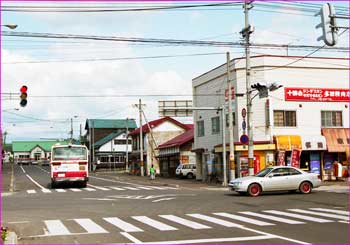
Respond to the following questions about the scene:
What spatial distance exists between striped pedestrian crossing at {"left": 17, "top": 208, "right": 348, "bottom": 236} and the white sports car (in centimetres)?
727

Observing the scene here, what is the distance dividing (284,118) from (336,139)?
13.8 feet

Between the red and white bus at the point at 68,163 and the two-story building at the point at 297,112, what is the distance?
10307 mm

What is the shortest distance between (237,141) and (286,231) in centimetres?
2492

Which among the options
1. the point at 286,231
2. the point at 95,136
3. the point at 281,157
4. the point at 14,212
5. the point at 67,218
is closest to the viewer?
the point at 286,231

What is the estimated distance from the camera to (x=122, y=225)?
13.8 meters

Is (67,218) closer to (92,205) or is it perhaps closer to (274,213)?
(92,205)

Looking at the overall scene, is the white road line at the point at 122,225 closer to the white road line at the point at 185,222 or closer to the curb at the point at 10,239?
the white road line at the point at 185,222

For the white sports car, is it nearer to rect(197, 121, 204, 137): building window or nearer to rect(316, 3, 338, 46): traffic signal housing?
rect(316, 3, 338, 46): traffic signal housing

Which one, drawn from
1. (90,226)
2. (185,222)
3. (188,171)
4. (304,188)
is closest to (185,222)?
(185,222)

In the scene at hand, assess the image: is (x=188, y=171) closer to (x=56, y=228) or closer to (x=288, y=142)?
(x=288, y=142)

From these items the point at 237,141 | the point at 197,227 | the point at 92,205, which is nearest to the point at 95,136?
the point at 237,141

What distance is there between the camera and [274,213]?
640 inches

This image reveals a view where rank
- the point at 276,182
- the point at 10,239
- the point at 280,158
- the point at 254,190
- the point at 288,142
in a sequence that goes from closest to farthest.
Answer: the point at 10,239 → the point at 254,190 → the point at 276,182 → the point at 280,158 → the point at 288,142

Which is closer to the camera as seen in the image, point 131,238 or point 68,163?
point 131,238
